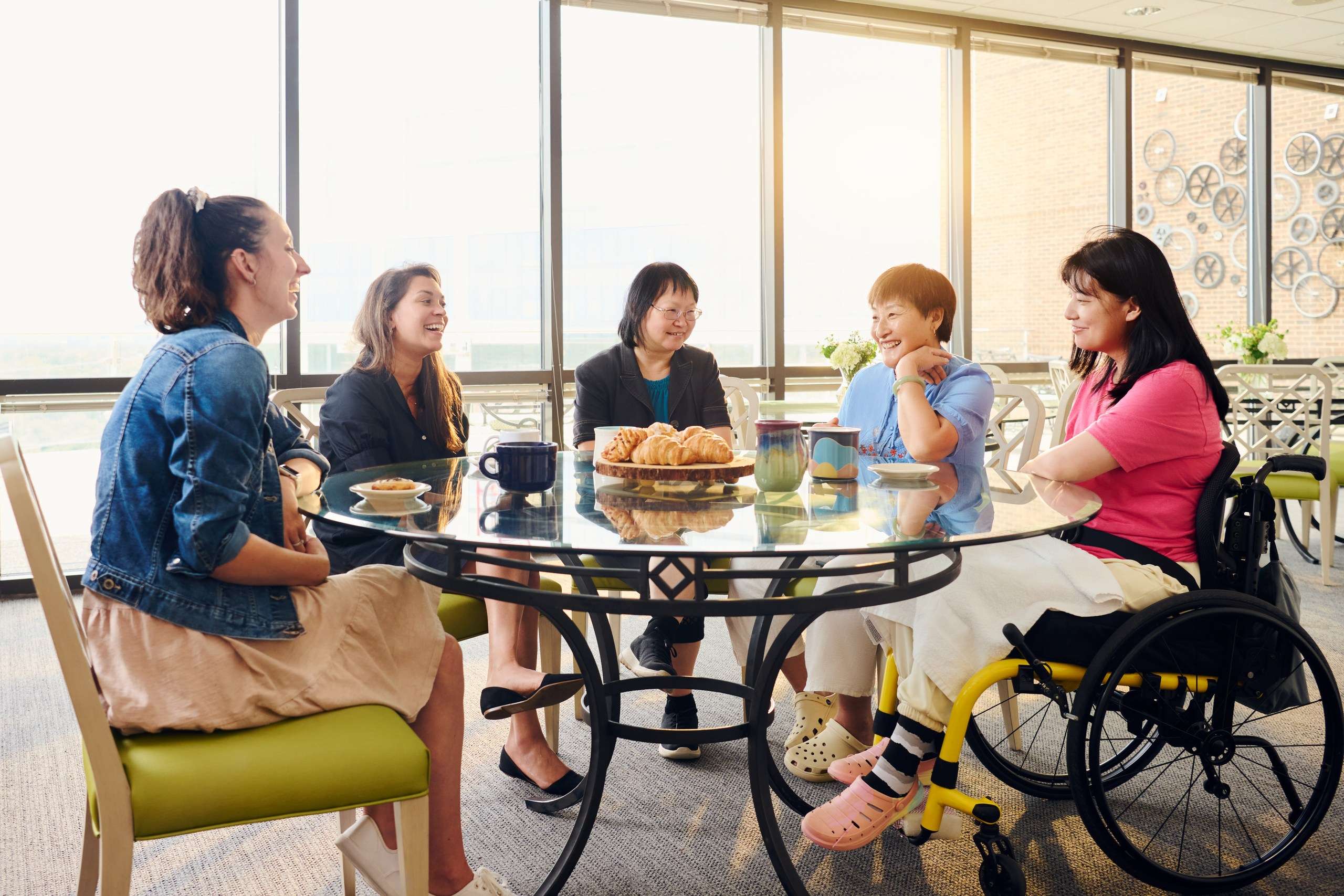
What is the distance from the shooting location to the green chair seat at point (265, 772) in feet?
3.88

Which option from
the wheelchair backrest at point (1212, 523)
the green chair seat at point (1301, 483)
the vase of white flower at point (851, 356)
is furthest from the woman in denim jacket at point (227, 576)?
the green chair seat at point (1301, 483)

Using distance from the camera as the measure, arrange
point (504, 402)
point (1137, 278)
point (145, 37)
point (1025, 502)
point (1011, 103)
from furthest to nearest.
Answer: point (1011, 103) < point (504, 402) < point (145, 37) < point (1137, 278) < point (1025, 502)

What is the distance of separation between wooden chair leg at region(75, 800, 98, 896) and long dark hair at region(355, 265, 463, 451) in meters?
1.21

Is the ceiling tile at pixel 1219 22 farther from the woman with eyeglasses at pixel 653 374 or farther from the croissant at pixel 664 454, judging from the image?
the croissant at pixel 664 454

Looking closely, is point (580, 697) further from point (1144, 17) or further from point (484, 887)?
point (1144, 17)

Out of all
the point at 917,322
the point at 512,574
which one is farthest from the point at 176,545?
the point at 917,322

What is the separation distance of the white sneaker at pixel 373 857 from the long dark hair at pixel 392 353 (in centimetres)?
107

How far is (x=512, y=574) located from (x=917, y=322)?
1.05m

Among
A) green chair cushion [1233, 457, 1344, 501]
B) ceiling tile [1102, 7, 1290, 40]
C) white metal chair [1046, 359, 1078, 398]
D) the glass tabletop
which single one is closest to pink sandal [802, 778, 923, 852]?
Answer: the glass tabletop

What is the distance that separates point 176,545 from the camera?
133 cm

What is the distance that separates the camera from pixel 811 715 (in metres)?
2.25

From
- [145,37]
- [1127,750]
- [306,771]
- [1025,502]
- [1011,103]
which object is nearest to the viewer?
[306,771]

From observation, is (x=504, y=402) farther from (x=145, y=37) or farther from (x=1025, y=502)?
(x=1025, y=502)

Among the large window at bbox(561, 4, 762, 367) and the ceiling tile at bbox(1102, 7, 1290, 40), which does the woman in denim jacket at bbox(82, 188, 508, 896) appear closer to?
the large window at bbox(561, 4, 762, 367)
